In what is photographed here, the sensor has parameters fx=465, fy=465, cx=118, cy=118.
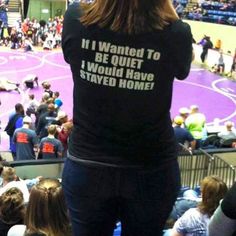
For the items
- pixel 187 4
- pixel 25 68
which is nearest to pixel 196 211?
pixel 25 68


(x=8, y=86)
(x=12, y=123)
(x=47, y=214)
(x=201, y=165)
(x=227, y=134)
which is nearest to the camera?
(x=47, y=214)

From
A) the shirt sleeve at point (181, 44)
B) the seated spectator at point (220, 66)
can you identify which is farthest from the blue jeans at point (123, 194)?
the seated spectator at point (220, 66)

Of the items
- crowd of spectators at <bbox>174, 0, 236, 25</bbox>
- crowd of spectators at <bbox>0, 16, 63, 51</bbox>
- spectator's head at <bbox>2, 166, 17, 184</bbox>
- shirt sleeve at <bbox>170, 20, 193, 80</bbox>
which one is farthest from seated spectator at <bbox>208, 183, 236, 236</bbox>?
crowd of spectators at <bbox>0, 16, 63, 51</bbox>

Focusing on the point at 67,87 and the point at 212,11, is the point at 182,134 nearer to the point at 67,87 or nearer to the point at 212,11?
the point at 67,87

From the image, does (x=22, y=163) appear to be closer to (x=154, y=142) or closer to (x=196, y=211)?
(x=196, y=211)

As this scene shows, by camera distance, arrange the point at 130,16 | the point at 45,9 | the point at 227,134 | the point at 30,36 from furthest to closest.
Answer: the point at 45,9 < the point at 30,36 < the point at 227,134 < the point at 130,16

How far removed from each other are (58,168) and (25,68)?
46.7ft

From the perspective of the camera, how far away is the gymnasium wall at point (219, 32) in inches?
925

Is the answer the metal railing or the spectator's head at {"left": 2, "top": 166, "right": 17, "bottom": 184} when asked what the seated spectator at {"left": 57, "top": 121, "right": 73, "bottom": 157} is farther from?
the spectator's head at {"left": 2, "top": 166, "right": 17, "bottom": 184}

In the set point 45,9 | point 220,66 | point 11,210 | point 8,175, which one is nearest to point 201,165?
point 8,175

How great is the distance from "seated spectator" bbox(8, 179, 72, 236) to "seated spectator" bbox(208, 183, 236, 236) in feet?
3.40

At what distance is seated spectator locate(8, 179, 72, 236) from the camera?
8.13 feet

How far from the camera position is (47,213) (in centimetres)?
254

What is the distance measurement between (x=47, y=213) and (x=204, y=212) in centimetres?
148
